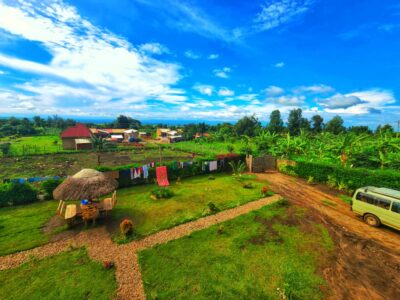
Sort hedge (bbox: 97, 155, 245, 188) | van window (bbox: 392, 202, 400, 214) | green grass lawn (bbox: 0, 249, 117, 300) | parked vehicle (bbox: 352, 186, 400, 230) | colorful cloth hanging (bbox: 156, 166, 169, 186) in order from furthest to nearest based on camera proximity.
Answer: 1. colorful cloth hanging (bbox: 156, 166, 169, 186)
2. hedge (bbox: 97, 155, 245, 188)
3. parked vehicle (bbox: 352, 186, 400, 230)
4. van window (bbox: 392, 202, 400, 214)
5. green grass lawn (bbox: 0, 249, 117, 300)

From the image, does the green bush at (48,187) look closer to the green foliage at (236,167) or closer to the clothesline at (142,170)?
the clothesline at (142,170)

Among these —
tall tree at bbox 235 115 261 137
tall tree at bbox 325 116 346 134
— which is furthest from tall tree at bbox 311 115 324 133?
tall tree at bbox 235 115 261 137

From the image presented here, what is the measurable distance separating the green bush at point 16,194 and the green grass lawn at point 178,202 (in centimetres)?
546

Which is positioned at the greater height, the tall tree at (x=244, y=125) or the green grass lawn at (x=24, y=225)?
the tall tree at (x=244, y=125)

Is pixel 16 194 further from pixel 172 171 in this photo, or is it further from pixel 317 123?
pixel 317 123

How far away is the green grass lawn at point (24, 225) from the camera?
806cm

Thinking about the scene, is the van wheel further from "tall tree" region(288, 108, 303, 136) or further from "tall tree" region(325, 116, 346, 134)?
"tall tree" region(325, 116, 346, 134)

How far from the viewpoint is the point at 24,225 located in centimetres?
966

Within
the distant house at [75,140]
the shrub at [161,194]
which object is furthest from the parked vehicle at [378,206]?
the distant house at [75,140]

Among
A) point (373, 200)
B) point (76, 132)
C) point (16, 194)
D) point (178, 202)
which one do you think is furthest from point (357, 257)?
point (76, 132)

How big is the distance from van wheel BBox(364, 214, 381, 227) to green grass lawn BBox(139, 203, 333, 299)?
2.97 meters

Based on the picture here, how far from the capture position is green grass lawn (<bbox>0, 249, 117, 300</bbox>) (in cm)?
568

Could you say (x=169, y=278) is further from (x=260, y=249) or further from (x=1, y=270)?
(x=1, y=270)

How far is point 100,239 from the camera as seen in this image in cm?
857
